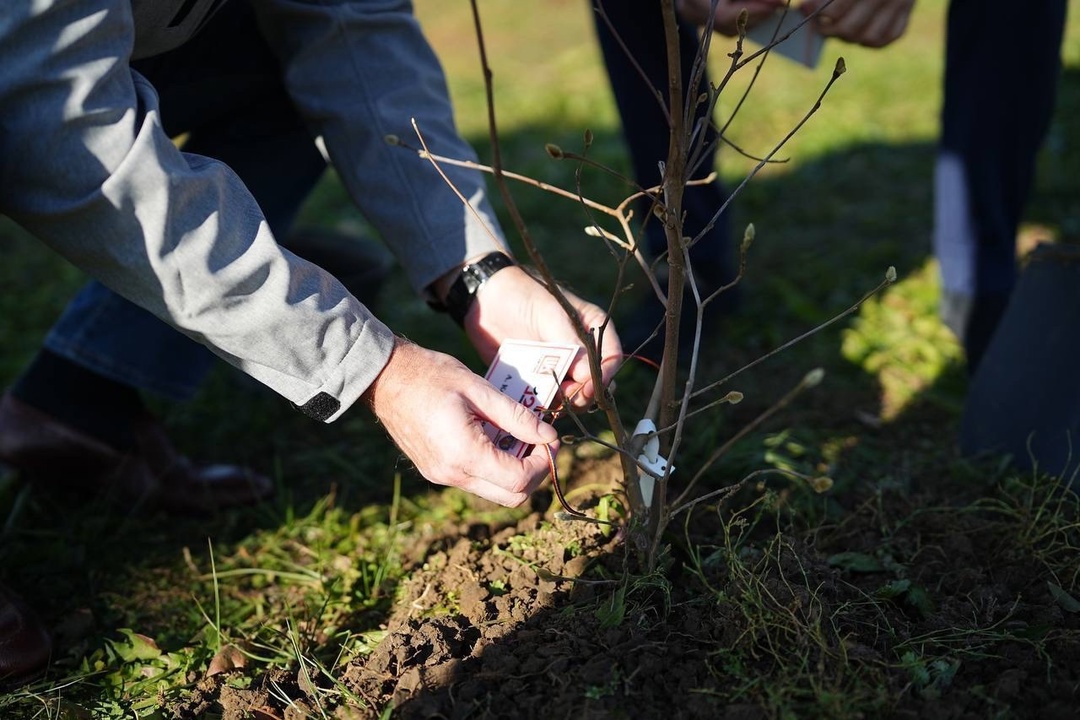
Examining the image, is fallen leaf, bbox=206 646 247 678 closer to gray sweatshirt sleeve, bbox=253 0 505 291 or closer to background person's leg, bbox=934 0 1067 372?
gray sweatshirt sleeve, bbox=253 0 505 291

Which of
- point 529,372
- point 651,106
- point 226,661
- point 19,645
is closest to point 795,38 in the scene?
point 651,106

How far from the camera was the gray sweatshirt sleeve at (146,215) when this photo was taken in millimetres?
1271

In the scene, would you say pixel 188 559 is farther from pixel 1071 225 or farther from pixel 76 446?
pixel 1071 225

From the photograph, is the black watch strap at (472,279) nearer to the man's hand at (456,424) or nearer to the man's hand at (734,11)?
the man's hand at (456,424)

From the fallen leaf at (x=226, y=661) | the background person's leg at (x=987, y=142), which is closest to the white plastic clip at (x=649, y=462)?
the fallen leaf at (x=226, y=661)

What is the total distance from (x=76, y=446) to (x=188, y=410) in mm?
481

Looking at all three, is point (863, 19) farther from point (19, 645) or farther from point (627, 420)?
point (19, 645)

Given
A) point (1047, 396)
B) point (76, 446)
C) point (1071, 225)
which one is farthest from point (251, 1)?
point (1071, 225)

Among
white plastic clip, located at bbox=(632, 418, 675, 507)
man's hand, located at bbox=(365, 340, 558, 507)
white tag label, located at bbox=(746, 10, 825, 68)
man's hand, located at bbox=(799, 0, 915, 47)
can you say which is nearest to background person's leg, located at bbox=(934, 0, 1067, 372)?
man's hand, located at bbox=(799, 0, 915, 47)

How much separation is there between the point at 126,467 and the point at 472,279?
39.6 inches

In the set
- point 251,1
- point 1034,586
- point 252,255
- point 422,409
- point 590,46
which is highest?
point 251,1

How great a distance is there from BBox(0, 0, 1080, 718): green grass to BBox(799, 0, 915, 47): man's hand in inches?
36.8

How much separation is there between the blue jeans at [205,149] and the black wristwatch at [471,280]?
571mm

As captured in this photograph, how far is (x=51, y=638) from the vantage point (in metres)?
1.75
